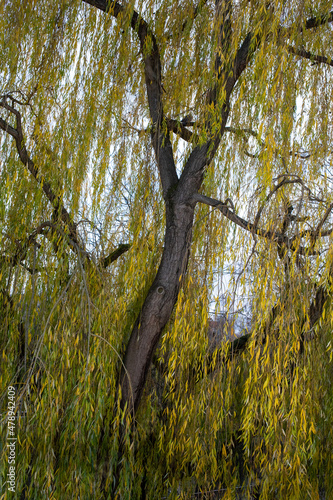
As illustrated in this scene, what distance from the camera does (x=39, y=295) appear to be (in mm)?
2111

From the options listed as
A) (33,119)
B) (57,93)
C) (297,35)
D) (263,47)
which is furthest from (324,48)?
(33,119)

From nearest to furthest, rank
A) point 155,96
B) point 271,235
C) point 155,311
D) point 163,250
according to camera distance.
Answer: point 271,235 → point 155,311 → point 163,250 → point 155,96

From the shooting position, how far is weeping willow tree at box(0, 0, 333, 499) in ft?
6.19

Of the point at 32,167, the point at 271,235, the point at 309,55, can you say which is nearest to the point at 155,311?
the point at 271,235

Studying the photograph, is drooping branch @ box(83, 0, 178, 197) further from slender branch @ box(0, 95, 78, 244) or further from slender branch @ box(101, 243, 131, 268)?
slender branch @ box(0, 95, 78, 244)

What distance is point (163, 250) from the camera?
234cm

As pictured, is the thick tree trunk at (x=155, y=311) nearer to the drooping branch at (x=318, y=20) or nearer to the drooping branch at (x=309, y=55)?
the drooping branch at (x=309, y=55)

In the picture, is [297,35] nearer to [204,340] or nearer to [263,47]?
[263,47]

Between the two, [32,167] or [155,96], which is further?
[155,96]

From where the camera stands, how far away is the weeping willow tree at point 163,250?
1886 millimetres

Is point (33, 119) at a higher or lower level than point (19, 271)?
higher

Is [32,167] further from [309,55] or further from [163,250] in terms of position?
[309,55]

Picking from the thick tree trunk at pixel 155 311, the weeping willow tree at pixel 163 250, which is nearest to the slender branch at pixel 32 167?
the weeping willow tree at pixel 163 250

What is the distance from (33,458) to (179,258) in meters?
1.06
